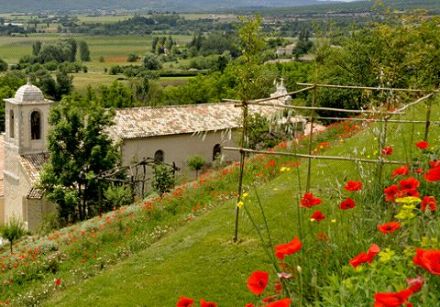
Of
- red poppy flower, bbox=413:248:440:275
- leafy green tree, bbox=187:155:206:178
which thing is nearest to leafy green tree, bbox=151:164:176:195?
leafy green tree, bbox=187:155:206:178

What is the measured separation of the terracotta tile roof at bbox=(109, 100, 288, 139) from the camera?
122ft

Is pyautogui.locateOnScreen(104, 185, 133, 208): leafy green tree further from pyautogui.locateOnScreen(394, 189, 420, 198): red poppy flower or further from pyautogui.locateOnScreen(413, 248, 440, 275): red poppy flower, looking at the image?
pyautogui.locateOnScreen(413, 248, 440, 275): red poppy flower

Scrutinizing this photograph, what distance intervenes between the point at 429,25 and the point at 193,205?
8.04 meters

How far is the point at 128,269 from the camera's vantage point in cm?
1265

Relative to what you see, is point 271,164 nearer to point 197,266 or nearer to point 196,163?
point 197,266

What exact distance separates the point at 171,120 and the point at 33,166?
8.74 m

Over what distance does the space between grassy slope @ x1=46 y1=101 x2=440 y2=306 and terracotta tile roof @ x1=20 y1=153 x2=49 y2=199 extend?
65.5ft

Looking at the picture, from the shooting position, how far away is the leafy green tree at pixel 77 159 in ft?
94.8

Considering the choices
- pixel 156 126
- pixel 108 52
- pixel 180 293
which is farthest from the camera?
pixel 108 52

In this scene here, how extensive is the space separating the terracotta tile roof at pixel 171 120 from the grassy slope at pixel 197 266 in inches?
890

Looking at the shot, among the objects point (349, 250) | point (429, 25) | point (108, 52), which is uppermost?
point (429, 25)

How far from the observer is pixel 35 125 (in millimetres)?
36094

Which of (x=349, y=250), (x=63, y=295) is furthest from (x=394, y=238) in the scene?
(x=63, y=295)

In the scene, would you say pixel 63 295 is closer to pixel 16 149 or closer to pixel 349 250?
pixel 349 250
